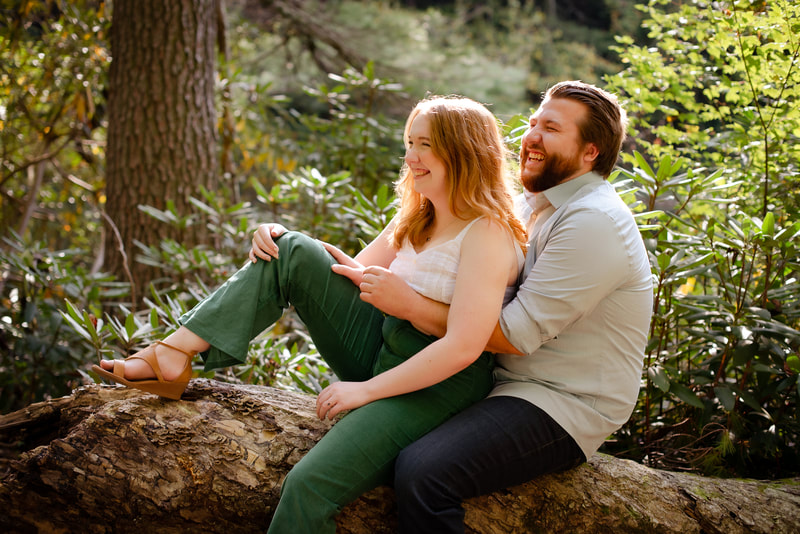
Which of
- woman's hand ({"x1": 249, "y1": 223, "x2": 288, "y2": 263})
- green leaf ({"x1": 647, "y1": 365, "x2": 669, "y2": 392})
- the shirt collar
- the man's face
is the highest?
the man's face

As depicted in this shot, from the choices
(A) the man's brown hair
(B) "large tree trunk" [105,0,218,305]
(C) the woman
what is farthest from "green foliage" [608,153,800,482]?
(B) "large tree trunk" [105,0,218,305]

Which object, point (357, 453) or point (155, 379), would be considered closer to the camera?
point (357, 453)

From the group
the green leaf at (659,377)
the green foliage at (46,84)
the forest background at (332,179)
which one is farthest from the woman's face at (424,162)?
the green foliage at (46,84)

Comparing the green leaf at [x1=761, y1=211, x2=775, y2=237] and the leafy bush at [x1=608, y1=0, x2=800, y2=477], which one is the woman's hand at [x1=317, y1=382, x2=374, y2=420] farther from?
the green leaf at [x1=761, y1=211, x2=775, y2=237]

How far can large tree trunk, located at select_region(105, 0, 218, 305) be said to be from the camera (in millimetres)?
3461

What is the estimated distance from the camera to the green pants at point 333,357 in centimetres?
141

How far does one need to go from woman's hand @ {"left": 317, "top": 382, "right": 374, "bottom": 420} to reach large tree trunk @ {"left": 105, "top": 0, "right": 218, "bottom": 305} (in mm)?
2312

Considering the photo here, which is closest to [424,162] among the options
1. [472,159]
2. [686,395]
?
[472,159]

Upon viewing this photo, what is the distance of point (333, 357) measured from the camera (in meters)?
1.81

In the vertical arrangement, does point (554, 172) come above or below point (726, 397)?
above

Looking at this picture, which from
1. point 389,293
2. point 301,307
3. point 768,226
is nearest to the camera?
point 389,293

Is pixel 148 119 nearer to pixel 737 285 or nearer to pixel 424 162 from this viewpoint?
pixel 424 162

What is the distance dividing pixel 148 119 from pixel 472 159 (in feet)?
8.31

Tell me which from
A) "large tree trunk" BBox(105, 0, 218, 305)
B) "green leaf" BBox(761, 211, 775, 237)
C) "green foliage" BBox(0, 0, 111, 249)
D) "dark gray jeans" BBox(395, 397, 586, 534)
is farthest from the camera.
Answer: "green foliage" BBox(0, 0, 111, 249)
